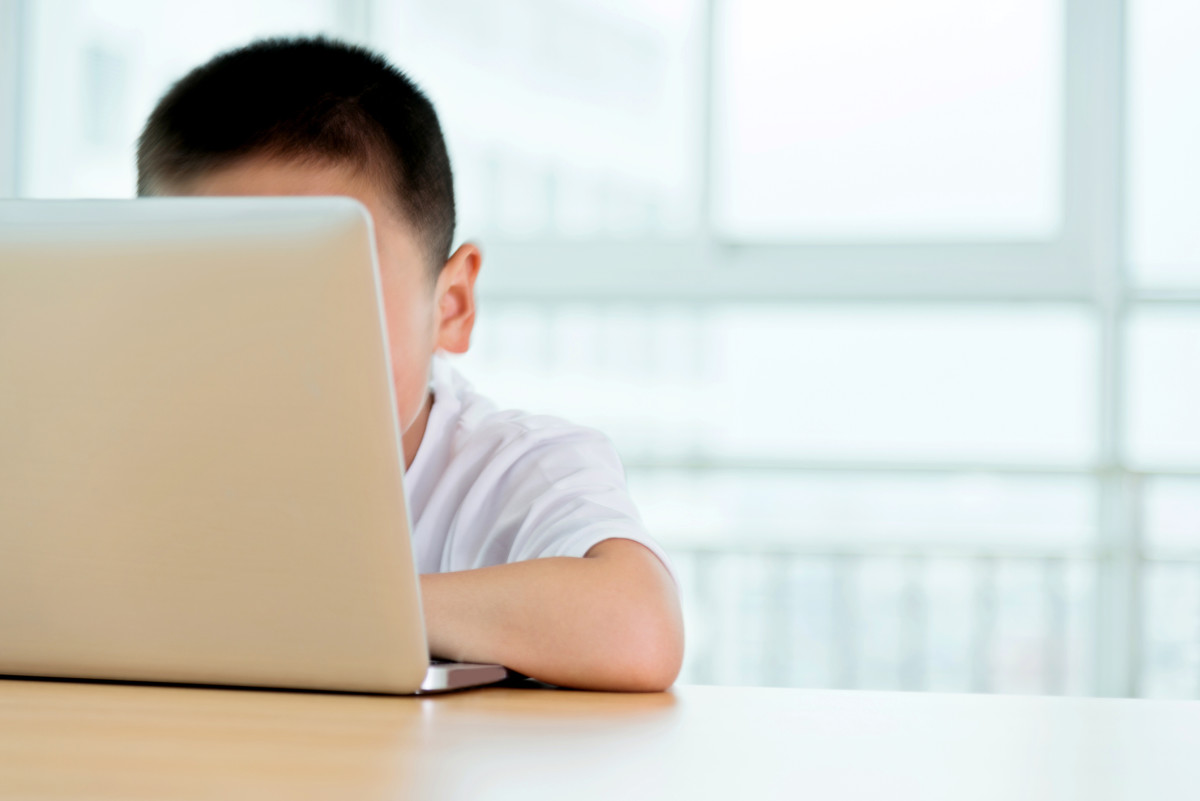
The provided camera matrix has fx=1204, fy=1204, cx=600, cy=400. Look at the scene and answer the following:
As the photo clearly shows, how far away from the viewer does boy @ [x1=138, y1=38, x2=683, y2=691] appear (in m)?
0.69

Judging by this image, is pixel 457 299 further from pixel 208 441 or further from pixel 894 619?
pixel 894 619

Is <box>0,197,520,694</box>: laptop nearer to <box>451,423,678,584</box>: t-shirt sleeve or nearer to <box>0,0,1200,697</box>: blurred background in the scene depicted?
<box>451,423,678,584</box>: t-shirt sleeve

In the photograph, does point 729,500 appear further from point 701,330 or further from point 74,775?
point 74,775

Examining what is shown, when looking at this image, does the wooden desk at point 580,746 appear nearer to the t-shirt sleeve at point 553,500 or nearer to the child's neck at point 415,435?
the t-shirt sleeve at point 553,500

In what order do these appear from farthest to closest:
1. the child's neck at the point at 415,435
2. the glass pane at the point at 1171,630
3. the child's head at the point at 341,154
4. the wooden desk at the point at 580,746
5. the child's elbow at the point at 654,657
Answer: the glass pane at the point at 1171,630 → the child's neck at the point at 415,435 → the child's head at the point at 341,154 → the child's elbow at the point at 654,657 → the wooden desk at the point at 580,746

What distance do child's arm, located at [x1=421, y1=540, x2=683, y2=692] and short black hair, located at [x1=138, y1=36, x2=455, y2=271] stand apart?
384 millimetres

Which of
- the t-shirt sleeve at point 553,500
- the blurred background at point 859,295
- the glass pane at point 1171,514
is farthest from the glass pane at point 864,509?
the t-shirt sleeve at point 553,500

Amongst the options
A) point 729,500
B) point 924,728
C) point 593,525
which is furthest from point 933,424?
point 924,728

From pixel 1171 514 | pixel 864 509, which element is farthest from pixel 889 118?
pixel 1171 514

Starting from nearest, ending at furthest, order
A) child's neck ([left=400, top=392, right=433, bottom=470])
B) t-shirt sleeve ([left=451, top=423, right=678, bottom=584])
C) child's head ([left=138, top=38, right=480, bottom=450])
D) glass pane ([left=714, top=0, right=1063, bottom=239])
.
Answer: t-shirt sleeve ([left=451, top=423, right=678, bottom=584])
child's head ([left=138, top=38, right=480, bottom=450])
child's neck ([left=400, top=392, right=433, bottom=470])
glass pane ([left=714, top=0, right=1063, bottom=239])

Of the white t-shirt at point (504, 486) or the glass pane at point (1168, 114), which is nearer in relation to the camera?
the white t-shirt at point (504, 486)

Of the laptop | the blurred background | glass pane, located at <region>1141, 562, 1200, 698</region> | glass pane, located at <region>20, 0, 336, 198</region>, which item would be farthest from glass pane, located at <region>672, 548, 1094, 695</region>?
the laptop

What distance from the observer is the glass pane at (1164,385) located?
2.48 meters

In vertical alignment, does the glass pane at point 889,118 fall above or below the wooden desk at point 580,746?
above
